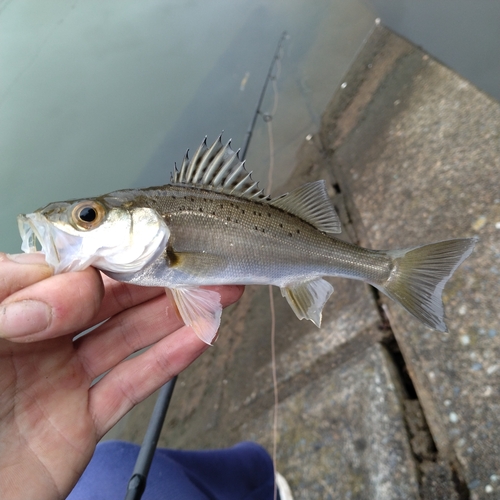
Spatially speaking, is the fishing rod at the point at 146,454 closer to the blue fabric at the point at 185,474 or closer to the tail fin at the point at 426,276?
the blue fabric at the point at 185,474

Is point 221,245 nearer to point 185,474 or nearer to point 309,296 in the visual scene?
point 309,296

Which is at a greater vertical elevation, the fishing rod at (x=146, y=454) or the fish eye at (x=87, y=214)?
the fish eye at (x=87, y=214)

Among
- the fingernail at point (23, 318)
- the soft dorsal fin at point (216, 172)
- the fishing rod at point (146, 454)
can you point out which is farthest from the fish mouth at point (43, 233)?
the fishing rod at point (146, 454)

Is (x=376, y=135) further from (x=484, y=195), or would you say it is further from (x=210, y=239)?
(x=210, y=239)

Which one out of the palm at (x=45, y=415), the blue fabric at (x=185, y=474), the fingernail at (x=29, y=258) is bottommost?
the blue fabric at (x=185, y=474)

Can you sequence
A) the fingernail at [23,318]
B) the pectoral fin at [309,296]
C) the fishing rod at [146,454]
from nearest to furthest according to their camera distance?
1. the fingernail at [23,318]
2. the fishing rod at [146,454]
3. the pectoral fin at [309,296]

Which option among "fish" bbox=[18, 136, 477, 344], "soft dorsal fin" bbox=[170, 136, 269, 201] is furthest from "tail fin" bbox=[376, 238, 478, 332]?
"soft dorsal fin" bbox=[170, 136, 269, 201]
